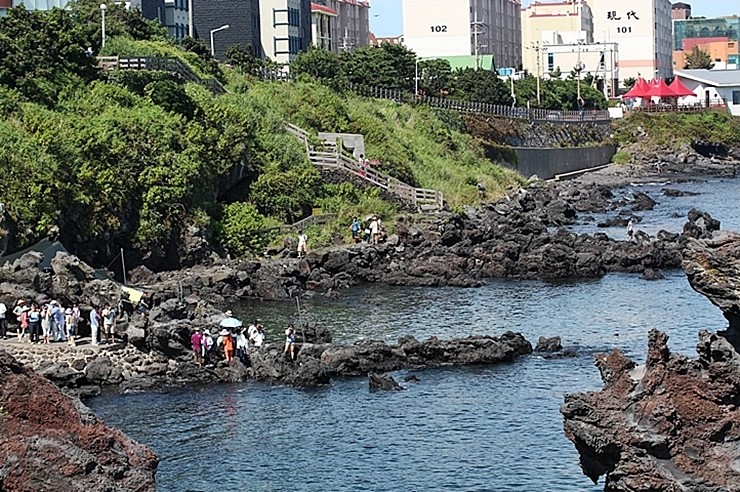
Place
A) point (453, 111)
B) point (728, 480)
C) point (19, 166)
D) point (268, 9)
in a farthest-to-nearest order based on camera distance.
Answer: point (268, 9)
point (453, 111)
point (19, 166)
point (728, 480)

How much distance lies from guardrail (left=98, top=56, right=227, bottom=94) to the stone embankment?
5618 centimetres

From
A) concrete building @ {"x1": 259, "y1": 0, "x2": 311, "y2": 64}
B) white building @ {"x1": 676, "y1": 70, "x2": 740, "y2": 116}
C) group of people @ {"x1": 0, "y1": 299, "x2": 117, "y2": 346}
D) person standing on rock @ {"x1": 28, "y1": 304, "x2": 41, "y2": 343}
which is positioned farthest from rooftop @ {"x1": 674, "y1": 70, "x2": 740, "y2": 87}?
person standing on rock @ {"x1": 28, "y1": 304, "x2": 41, "y2": 343}

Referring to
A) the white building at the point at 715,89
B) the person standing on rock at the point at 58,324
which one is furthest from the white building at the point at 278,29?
the person standing on rock at the point at 58,324

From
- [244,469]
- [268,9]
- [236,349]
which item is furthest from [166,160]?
[268,9]

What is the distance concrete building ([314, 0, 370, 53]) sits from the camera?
550 ft

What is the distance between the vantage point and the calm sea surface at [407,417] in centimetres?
3181

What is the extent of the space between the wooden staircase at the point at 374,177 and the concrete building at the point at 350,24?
84306mm

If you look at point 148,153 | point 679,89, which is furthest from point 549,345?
point 679,89

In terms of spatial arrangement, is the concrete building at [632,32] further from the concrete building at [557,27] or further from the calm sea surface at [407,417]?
the calm sea surface at [407,417]

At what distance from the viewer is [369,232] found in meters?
68.6

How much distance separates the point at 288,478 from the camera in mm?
31797

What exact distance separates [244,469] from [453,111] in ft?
273

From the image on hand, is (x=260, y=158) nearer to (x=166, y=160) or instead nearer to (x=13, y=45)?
(x=166, y=160)

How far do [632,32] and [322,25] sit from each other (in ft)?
177
